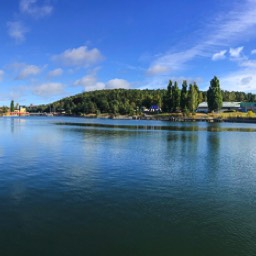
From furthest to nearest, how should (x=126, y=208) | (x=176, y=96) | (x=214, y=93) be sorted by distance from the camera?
1. (x=176, y=96)
2. (x=214, y=93)
3. (x=126, y=208)

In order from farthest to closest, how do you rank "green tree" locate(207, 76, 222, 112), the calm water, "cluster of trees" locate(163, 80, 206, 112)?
"cluster of trees" locate(163, 80, 206, 112) → "green tree" locate(207, 76, 222, 112) → the calm water

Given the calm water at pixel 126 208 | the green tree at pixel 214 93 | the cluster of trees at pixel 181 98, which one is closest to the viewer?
the calm water at pixel 126 208

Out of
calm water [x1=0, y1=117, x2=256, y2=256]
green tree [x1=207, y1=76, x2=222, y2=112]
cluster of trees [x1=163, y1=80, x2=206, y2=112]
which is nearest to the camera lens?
calm water [x1=0, y1=117, x2=256, y2=256]

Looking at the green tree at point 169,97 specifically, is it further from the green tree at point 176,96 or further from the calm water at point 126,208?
the calm water at point 126,208

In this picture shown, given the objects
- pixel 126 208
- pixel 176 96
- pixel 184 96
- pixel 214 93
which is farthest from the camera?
pixel 176 96

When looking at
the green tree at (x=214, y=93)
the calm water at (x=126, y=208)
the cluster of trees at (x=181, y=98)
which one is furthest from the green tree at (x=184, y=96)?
the calm water at (x=126, y=208)

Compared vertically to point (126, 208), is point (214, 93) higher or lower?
higher

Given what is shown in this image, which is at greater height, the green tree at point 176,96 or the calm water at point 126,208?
the green tree at point 176,96

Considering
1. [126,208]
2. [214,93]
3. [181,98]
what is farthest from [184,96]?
[126,208]

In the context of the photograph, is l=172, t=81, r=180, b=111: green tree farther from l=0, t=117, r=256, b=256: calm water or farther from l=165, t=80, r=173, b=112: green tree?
l=0, t=117, r=256, b=256: calm water

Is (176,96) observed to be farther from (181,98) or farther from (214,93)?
(214,93)

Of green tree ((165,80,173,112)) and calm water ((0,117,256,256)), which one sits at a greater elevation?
green tree ((165,80,173,112))

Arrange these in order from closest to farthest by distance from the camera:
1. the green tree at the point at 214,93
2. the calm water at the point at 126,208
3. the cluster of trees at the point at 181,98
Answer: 1. the calm water at the point at 126,208
2. the green tree at the point at 214,93
3. the cluster of trees at the point at 181,98

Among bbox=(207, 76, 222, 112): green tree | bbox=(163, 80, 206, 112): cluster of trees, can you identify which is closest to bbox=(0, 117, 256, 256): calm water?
bbox=(207, 76, 222, 112): green tree
